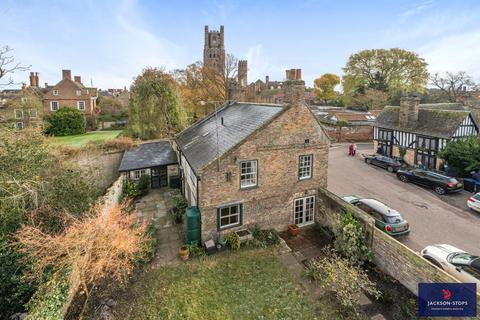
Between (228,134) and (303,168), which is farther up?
(228,134)

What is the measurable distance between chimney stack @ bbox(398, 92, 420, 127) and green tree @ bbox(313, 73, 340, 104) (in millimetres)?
51756

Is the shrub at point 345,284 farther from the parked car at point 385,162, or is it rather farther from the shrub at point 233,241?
the parked car at point 385,162

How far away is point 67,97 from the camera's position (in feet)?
156

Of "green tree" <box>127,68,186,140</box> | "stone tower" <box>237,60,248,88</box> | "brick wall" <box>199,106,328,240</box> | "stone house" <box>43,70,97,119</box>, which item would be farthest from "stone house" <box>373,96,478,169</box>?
"stone house" <box>43,70,97,119</box>

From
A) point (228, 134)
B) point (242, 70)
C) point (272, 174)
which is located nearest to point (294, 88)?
point (228, 134)

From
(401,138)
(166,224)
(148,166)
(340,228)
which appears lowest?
(166,224)

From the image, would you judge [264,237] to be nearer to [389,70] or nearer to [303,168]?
[303,168]

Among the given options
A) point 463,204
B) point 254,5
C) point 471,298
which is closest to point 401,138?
point 463,204

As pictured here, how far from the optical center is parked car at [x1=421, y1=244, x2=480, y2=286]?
29.9 feet

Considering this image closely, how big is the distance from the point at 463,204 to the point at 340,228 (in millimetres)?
12343

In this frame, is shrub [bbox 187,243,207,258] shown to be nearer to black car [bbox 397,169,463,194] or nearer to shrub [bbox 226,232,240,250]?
shrub [bbox 226,232,240,250]

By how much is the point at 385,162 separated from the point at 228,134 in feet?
63.4

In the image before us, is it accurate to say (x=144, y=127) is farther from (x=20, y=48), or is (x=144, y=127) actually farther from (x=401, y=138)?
(x=401, y=138)

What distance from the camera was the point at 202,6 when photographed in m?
18.6
